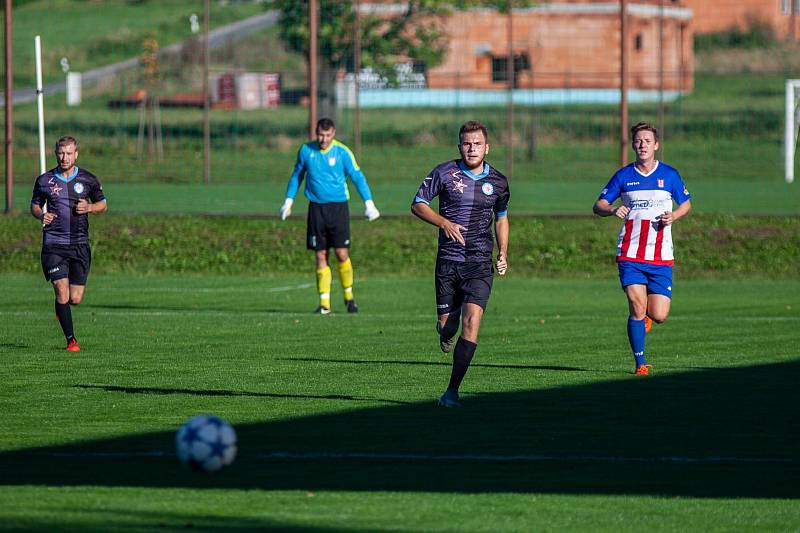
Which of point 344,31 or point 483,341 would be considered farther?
point 344,31

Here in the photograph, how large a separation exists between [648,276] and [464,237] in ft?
8.92

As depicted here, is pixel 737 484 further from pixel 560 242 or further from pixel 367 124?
pixel 367 124

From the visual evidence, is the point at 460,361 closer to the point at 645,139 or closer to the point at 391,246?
the point at 645,139

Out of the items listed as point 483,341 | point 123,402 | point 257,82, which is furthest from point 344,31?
point 123,402

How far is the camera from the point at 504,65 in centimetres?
4119

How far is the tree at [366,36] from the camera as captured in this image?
3350 cm

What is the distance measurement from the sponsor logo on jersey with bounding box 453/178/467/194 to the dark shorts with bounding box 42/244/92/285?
16.0 feet

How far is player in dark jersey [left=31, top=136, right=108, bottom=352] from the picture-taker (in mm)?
15000

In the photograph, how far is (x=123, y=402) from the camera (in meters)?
11.6

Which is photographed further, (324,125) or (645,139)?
(324,125)

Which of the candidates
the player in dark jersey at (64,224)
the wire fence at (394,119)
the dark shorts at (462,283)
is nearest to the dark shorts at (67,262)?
the player in dark jersey at (64,224)

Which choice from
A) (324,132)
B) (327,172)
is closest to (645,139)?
(324,132)

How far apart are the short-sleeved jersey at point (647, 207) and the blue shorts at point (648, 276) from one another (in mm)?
58

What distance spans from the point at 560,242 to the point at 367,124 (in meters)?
15.5
